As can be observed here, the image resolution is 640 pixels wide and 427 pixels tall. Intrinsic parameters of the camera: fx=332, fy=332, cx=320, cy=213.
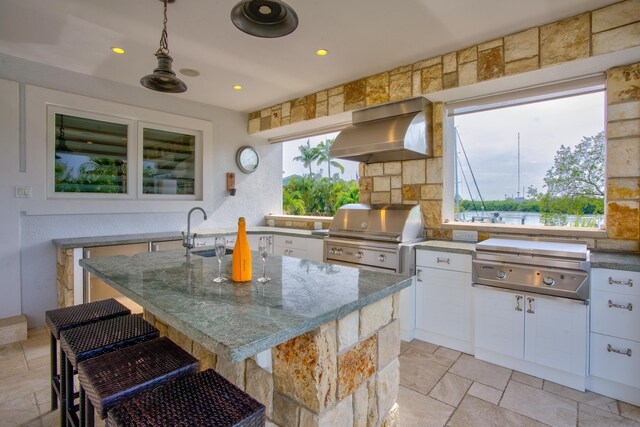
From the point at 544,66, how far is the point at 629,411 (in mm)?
2300

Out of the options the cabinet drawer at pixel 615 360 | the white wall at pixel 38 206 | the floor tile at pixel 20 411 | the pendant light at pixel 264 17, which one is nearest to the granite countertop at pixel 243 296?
the floor tile at pixel 20 411

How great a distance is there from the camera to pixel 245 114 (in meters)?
4.75

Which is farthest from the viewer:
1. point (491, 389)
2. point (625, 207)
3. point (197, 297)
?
point (625, 207)

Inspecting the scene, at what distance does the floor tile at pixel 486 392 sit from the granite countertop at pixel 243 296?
1.18 meters

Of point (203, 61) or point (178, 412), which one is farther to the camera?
point (203, 61)

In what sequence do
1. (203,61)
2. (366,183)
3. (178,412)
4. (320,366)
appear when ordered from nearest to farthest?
1. (178,412)
2. (320,366)
3. (203,61)
4. (366,183)

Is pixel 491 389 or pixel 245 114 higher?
pixel 245 114

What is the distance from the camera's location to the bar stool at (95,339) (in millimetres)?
1330

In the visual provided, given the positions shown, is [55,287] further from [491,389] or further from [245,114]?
[491,389]

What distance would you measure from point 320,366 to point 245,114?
4257 millimetres

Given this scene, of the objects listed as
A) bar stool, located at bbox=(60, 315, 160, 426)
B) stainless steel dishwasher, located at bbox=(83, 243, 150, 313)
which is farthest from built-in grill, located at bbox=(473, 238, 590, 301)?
stainless steel dishwasher, located at bbox=(83, 243, 150, 313)

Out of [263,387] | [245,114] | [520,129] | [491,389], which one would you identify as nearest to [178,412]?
[263,387]

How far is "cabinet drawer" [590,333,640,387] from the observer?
202 cm

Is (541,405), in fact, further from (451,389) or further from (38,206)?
(38,206)
